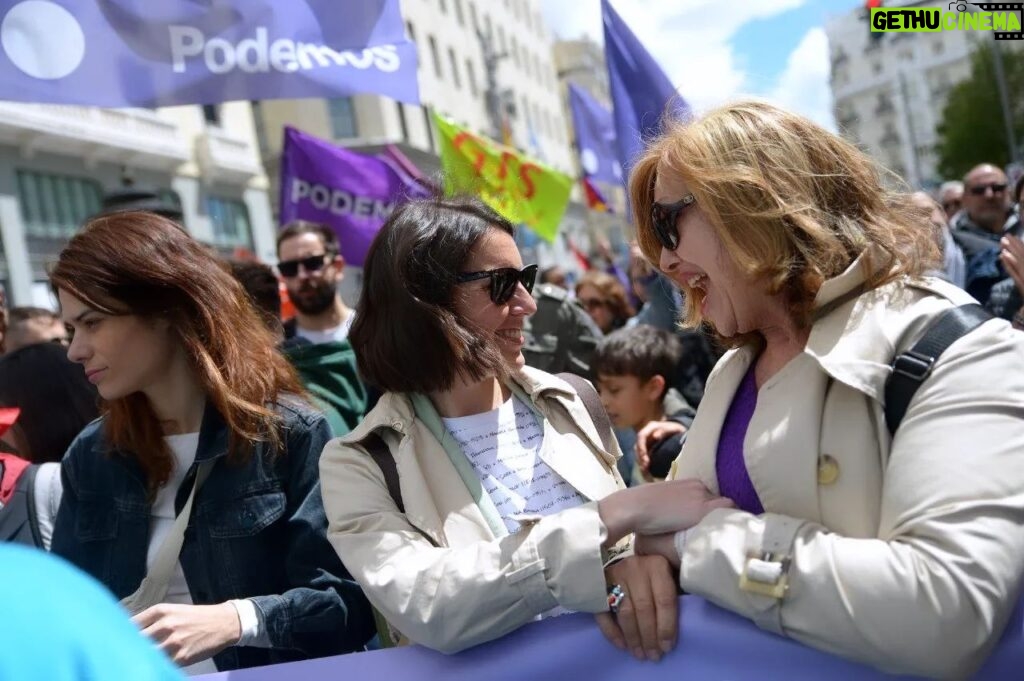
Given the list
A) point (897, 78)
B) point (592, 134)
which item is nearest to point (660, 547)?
point (592, 134)

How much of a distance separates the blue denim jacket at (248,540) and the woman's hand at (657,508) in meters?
0.95

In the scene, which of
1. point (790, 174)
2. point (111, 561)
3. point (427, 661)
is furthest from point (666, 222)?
point (111, 561)

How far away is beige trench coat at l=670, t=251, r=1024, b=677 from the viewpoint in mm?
1269

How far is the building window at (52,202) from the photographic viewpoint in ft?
65.8

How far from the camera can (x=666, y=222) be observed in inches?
67.3

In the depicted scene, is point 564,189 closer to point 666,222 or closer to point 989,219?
point 989,219

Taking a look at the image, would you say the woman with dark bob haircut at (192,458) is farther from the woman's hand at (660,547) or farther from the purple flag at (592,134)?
the purple flag at (592,134)

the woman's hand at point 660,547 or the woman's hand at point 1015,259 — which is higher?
the woman's hand at point 1015,259

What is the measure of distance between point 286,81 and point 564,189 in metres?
4.77

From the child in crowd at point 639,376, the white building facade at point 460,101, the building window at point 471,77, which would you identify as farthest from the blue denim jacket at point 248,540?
the building window at point 471,77

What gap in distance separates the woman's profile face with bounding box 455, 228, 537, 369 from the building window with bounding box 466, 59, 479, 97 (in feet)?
126

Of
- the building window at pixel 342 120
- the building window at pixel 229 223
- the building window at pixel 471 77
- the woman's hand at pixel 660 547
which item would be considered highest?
the building window at pixel 471 77

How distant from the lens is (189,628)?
1.95 metres

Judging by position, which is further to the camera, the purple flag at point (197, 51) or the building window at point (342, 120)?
the building window at point (342, 120)
